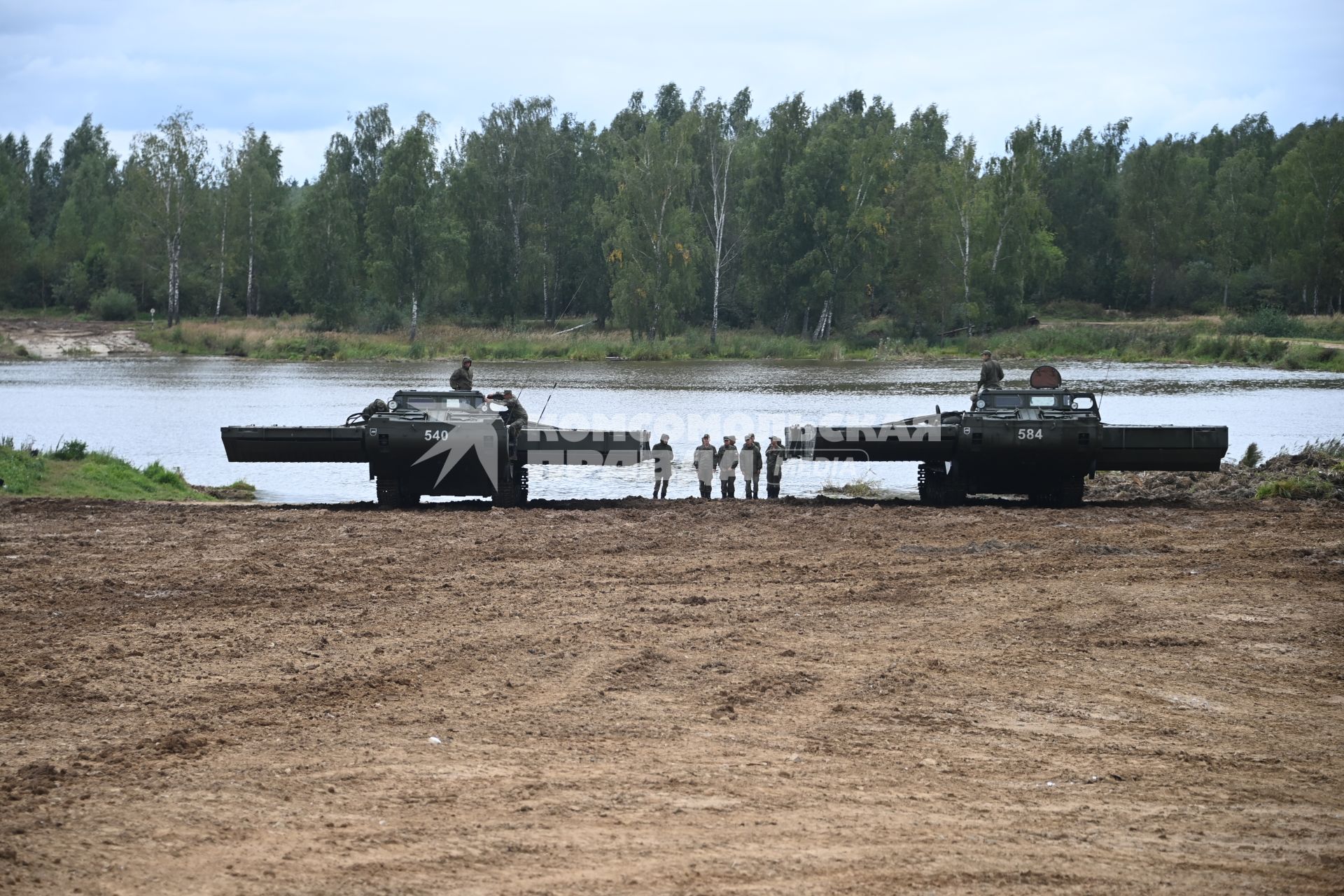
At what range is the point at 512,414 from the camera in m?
17.0

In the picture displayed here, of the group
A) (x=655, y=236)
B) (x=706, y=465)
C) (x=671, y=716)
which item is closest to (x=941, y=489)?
(x=706, y=465)

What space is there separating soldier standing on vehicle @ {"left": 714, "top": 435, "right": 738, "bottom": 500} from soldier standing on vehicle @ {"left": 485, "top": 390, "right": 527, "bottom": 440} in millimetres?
3386

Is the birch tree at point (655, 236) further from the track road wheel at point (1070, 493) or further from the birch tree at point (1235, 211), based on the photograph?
the track road wheel at point (1070, 493)

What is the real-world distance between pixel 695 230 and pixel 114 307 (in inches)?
1260

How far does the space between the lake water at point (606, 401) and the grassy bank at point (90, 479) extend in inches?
47.0

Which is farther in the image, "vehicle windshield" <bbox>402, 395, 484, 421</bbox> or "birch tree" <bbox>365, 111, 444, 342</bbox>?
"birch tree" <bbox>365, 111, 444, 342</bbox>

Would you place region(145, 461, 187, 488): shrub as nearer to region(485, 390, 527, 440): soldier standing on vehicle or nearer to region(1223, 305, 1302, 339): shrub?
region(485, 390, 527, 440): soldier standing on vehicle

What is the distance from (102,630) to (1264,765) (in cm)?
721

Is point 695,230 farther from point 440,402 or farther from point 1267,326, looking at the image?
point 440,402

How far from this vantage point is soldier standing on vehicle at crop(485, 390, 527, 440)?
54.9ft

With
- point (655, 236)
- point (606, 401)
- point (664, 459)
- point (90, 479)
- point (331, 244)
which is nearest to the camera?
point (664, 459)

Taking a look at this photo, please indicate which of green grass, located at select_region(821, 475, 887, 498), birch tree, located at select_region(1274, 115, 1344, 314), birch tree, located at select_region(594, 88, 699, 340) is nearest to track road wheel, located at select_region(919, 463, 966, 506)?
green grass, located at select_region(821, 475, 887, 498)

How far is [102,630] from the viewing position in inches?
373

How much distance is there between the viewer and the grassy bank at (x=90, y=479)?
18172 millimetres
